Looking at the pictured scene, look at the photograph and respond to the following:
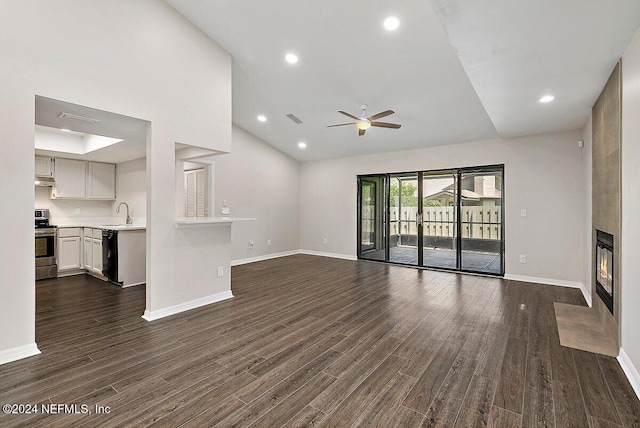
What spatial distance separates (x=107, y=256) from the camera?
511 centimetres

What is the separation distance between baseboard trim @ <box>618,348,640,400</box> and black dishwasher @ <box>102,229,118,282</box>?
6181mm

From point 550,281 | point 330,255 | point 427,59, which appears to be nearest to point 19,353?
point 427,59

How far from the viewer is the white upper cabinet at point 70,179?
5762 millimetres

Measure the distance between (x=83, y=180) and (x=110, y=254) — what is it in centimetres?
208

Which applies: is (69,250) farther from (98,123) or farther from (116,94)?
(116,94)

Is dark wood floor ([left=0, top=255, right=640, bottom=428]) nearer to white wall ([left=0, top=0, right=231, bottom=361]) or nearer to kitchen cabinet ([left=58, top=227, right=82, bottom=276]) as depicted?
white wall ([left=0, top=0, right=231, bottom=361])

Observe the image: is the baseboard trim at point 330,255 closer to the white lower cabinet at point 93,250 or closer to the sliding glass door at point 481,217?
the sliding glass door at point 481,217

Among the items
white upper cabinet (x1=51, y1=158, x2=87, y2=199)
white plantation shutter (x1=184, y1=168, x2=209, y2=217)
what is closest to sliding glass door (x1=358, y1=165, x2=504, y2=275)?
white plantation shutter (x1=184, y1=168, x2=209, y2=217)

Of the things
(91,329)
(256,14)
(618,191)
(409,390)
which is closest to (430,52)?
A: (256,14)

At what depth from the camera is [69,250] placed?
18.3 feet

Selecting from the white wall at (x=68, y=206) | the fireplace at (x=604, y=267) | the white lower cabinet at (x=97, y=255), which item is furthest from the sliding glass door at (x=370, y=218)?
A: the white wall at (x=68, y=206)

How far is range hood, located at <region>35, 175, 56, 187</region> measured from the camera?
5.57m

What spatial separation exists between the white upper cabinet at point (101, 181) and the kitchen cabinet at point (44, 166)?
1.95 ft

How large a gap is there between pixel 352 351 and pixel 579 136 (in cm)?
523
